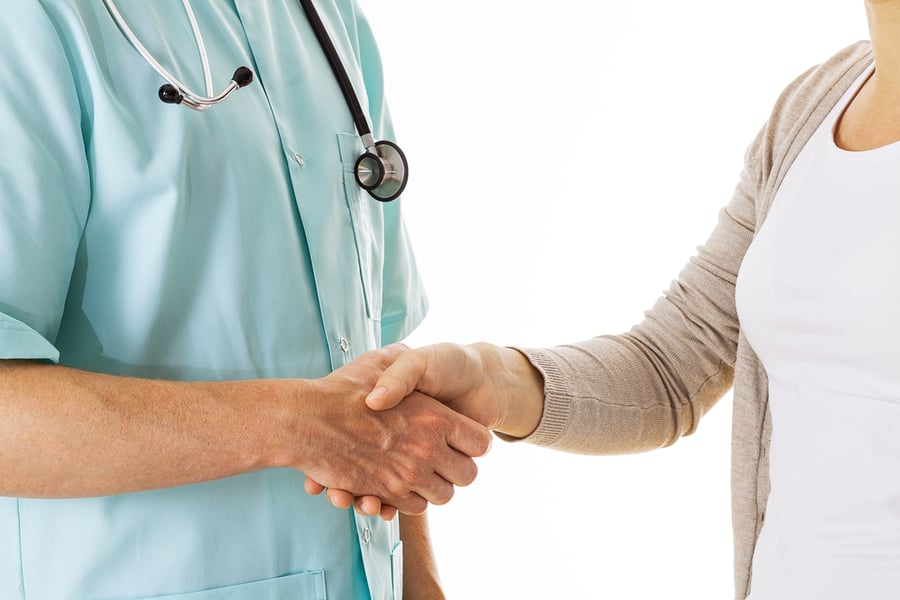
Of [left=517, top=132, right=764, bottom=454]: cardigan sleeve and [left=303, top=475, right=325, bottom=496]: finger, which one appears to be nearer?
[left=303, top=475, right=325, bottom=496]: finger

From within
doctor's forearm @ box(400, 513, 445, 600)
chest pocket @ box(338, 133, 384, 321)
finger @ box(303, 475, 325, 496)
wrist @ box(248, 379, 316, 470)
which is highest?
chest pocket @ box(338, 133, 384, 321)

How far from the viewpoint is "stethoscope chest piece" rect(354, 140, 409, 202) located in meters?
1.13

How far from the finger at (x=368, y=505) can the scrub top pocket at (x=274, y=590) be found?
77 millimetres

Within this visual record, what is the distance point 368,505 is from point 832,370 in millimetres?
501

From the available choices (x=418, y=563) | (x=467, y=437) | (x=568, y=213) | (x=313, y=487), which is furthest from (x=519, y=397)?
(x=568, y=213)

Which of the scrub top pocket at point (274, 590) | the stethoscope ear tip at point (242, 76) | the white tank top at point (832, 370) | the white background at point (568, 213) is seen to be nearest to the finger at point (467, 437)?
the scrub top pocket at point (274, 590)

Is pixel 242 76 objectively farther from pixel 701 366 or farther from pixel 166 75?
pixel 701 366

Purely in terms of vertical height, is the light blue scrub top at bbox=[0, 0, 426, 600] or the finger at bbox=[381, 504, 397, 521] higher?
the light blue scrub top at bbox=[0, 0, 426, 600]

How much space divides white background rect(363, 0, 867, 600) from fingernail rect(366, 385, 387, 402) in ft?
4.89

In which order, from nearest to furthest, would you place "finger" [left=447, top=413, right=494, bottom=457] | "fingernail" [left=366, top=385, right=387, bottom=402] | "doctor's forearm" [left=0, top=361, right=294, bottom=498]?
"doctor's forearm" [left=0, top=361, right=294, bottom=498] → "fingernail" [left=366, top=385, right=387, bottom=402] → "finger" [left=447, top=413, right=494, bottom=457]

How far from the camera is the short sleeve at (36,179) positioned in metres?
0.79

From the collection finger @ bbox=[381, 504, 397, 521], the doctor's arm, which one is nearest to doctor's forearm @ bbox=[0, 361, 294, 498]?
the doctor's arm

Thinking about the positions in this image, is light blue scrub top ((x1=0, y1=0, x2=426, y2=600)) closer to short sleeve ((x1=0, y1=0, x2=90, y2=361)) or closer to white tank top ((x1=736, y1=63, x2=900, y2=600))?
short sleeve ((x1=0, y1=0, x2=90, y2=361))

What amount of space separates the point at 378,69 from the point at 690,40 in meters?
1.33
